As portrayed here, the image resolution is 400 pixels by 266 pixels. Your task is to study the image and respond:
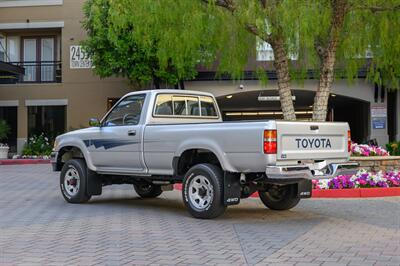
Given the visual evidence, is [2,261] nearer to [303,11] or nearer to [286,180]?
[286,180]

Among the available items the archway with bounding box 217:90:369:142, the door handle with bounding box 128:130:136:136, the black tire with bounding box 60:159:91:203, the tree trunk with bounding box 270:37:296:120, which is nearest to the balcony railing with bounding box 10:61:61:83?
the archway with bounding box 217:90:369:142

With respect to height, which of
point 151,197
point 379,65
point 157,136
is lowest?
point 151,197

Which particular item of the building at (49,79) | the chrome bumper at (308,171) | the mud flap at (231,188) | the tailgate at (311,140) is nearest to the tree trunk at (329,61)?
the tailgate at (311,140)

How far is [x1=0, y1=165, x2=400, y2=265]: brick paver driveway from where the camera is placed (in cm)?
647

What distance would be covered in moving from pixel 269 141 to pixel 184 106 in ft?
9.80

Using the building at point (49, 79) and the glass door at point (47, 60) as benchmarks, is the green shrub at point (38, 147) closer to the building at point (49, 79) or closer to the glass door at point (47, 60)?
the building at point (49, 79)

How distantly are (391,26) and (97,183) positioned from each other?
7.25 meters

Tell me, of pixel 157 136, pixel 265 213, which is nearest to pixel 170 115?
pixel 157 136

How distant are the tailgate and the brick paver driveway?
1072 millimetres

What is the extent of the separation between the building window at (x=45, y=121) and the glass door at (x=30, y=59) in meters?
1.58

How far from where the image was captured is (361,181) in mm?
12031

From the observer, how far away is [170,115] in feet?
34.0

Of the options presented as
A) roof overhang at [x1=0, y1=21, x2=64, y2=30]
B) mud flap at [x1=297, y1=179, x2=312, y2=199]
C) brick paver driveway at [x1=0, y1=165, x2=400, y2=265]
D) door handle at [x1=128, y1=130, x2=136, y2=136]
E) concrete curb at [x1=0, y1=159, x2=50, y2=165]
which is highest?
roof overhang at [x1=0, y1=21, x2=64, y2=30]

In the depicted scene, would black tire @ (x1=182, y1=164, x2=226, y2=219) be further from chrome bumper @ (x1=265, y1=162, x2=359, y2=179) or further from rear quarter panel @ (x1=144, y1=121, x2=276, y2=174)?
chrome bumper @ (x1=265, y1=162, x2=359, y2=179)
